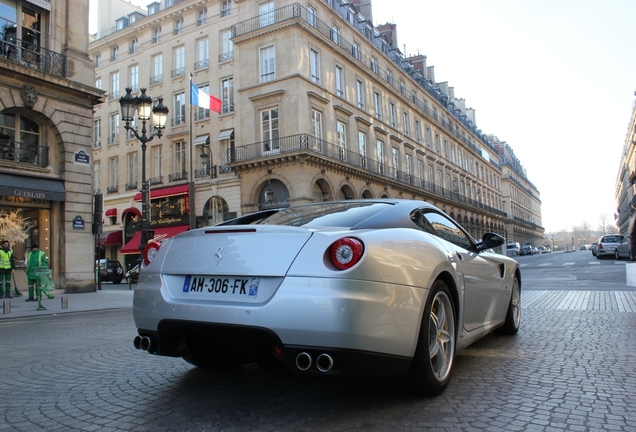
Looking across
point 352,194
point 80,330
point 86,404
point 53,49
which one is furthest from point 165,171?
point 86,404

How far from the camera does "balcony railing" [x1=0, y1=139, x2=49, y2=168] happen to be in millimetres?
16578

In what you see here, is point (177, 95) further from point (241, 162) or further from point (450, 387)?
point (450, 387)

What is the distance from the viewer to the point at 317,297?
2.57 m

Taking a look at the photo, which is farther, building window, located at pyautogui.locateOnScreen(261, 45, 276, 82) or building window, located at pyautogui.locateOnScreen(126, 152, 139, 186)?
building window, located at pyautogui.locateOnScreen(126, 152, 139, 186)

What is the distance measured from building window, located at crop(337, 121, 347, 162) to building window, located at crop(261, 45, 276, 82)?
546 cm

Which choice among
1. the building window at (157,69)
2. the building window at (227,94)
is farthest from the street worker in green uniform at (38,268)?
the building window at (157,69)

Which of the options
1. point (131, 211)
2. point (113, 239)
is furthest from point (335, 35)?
point (113, 239)

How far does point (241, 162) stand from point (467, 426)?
27.6 meters

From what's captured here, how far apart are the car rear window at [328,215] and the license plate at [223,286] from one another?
632 mm

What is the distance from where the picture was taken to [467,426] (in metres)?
2.58

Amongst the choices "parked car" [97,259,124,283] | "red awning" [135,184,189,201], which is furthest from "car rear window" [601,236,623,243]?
"parked car" [97,259,124,283]

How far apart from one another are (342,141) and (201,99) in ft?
37.4

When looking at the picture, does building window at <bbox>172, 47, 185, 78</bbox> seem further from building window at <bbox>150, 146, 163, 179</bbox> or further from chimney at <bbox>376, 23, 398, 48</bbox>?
chimney at <bbox>376, 23, 398, 48</bbox>

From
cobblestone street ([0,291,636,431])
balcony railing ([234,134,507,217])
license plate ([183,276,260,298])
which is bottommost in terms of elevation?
cobblestone street ([0,291,636,431])
